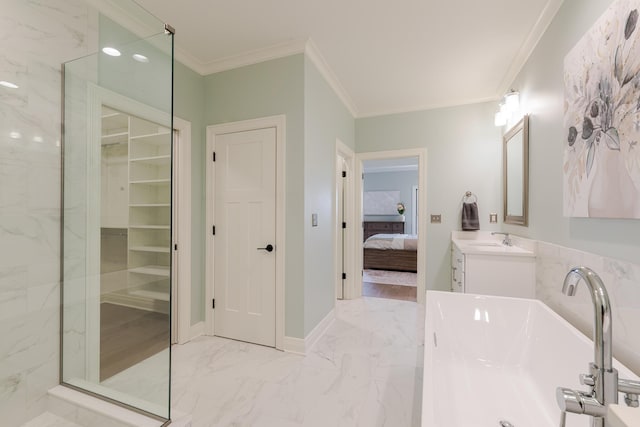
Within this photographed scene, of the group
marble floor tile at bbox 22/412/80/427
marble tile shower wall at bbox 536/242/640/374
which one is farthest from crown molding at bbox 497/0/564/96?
marble floor tile at bbox 22/412/80/427

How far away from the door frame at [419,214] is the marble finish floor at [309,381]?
95cm

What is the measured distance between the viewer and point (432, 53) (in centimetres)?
254

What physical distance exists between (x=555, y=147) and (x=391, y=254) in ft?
12.8

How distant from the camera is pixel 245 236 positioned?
8.48 feet

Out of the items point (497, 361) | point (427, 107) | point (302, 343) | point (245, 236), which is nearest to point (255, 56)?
point (245, 236)

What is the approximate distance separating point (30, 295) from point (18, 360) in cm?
32

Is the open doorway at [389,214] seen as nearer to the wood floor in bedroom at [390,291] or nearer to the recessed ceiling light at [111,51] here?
the wood floor in bedroom at [390,291]

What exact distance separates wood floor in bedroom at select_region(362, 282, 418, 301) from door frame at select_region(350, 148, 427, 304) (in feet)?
0.83

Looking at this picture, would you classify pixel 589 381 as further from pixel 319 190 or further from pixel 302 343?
pixel 319 190

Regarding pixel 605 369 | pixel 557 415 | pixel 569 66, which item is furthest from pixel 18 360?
pixel 569 66

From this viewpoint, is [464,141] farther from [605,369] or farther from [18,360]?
[18,360]

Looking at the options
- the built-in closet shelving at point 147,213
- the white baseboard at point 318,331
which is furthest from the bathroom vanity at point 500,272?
the built-in closet shelving at point 147,213

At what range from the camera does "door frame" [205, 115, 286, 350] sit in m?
2.42

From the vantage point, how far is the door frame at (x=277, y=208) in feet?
7.93
